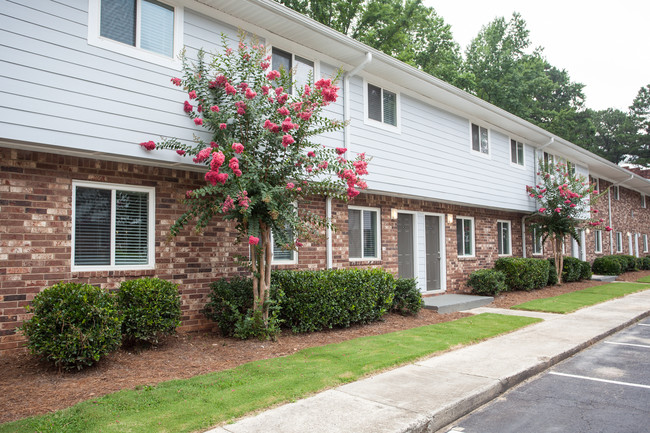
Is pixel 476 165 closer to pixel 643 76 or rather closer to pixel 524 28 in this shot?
pixel 524 28

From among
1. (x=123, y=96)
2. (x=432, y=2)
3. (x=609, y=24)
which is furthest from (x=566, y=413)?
(x=432, y=2)

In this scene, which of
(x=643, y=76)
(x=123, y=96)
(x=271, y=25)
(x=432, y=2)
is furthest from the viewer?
(x=643, y=76)

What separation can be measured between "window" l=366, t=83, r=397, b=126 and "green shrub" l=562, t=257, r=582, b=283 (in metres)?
10.6

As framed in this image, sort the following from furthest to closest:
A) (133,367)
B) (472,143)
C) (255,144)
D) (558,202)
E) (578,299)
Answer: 1. (558,202)
2. (472,143)
3. (578,299)
4. (255,144)
5. (133,367)

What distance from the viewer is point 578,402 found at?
16.2 ft

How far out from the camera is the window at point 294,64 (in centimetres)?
879

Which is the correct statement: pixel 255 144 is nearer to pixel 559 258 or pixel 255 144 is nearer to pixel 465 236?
pixel 465 236

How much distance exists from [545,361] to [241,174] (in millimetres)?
4946

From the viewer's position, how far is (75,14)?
6137 mm

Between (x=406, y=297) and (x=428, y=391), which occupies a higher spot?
(x=406, y=297)

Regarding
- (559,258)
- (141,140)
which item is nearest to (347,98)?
(141,140)

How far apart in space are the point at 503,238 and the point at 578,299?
402 cm

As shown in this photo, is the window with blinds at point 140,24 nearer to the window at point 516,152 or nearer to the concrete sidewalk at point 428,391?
the concrete sidewalk at point 428,391

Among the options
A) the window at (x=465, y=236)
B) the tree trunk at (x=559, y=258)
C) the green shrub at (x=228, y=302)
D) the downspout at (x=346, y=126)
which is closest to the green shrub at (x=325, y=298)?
the green shrub at (x=228, y=302)
